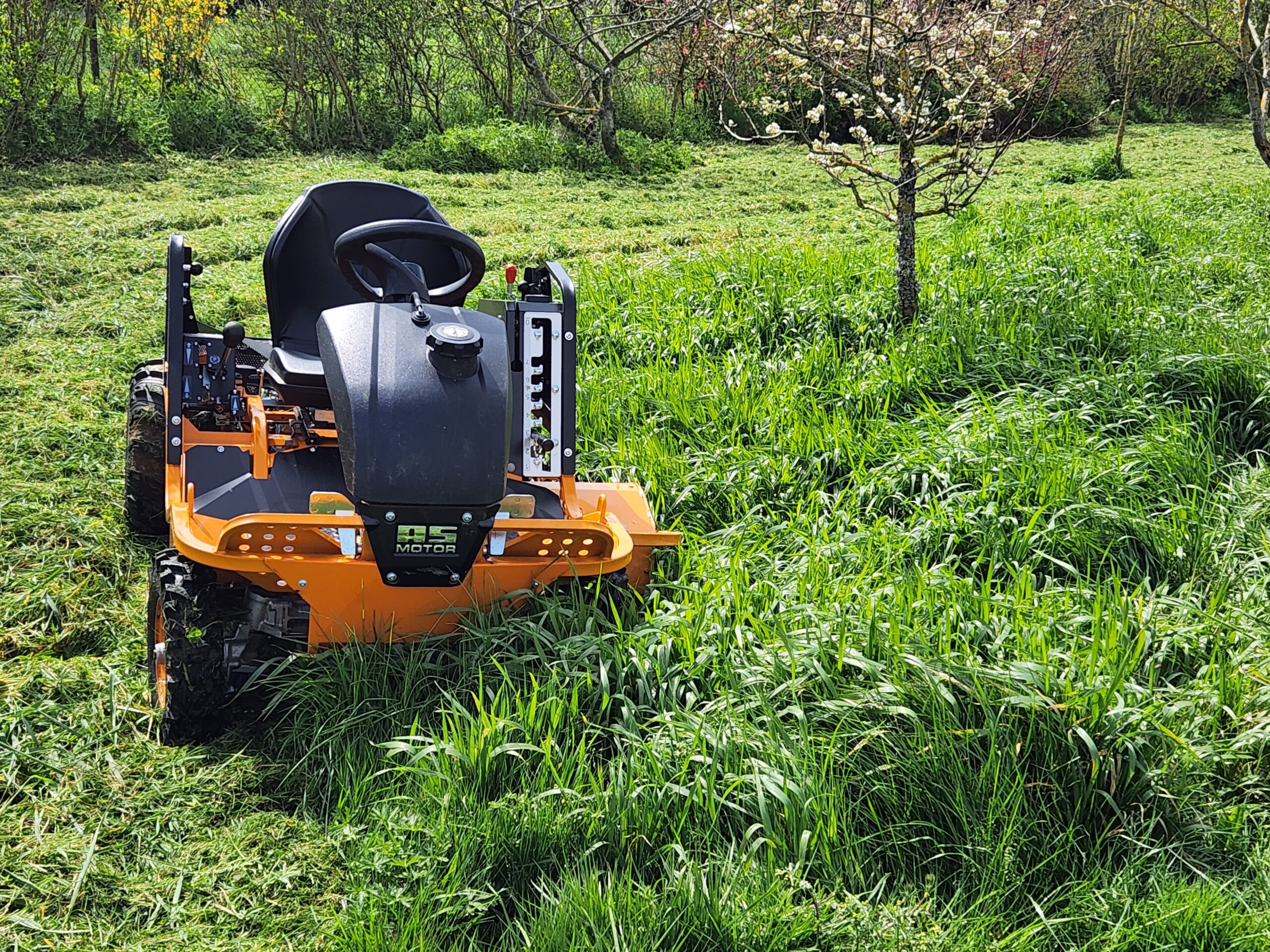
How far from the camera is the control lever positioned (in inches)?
135

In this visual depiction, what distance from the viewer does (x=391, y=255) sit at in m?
3.17

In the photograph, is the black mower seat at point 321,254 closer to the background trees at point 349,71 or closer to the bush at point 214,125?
the background trees at point 349,71

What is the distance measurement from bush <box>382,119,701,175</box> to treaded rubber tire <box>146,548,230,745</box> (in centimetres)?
→ 1010

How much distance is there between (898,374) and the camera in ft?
15.4

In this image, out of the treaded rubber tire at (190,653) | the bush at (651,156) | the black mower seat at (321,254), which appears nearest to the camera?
the treaded rubber tire at (190,653)

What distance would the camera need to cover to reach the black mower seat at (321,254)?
146 inches

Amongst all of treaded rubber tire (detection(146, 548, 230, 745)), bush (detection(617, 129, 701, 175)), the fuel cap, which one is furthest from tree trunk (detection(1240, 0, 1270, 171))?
treaded rubber tire (detection(146, 548, 230, 745))

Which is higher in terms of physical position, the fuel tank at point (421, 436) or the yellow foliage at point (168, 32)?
the yellow foliage at point (168, 32)

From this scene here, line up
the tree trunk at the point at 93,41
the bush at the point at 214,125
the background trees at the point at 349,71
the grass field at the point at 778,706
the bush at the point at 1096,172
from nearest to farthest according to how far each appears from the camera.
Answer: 1. the grass field at the point at 778,706
2. the background trees at the point at 349,71
3. the tree trunk at the point at 93,41
4. the bush at the point at 1096,172
5. the bush at the point at 214,125

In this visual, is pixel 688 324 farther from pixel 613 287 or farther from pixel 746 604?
pixel 746 604

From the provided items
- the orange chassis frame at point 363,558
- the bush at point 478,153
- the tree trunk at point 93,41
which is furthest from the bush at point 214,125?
the orange chassis frame at point 363,558

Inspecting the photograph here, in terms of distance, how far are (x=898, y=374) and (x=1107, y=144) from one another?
13687mm

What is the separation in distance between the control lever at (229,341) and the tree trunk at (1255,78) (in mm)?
7116

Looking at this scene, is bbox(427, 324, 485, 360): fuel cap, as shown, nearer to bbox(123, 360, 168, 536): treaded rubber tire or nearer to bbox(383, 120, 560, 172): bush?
bbox(123, 360, 168, 536): treaded rubber tire
